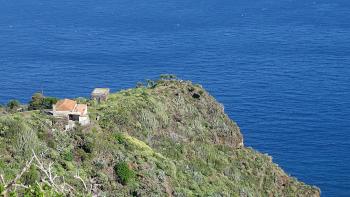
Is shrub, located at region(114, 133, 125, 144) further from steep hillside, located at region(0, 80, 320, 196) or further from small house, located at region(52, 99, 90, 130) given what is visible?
small house, located at region(52, 99, 90, 130)

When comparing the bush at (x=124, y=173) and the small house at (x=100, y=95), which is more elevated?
the small house at (x=100, y=95)

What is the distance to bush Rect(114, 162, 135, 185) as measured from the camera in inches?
1752

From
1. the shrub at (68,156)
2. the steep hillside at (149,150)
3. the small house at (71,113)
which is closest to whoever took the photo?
the steep hillside at (149,150)

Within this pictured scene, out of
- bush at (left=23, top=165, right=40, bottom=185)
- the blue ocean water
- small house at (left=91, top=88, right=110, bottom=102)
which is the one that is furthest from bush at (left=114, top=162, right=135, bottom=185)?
the blue ocean water

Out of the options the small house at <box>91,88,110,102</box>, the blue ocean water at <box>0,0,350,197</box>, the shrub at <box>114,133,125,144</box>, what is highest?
the blue ocean water at <box>0,0,350,197</box>

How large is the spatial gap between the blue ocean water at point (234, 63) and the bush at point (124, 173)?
49866mm

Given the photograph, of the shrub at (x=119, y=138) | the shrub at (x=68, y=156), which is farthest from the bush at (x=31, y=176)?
the shrub at (x=119, y=138)

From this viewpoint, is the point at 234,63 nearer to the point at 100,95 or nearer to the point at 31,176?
the point at 100,95

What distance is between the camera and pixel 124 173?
4469cm

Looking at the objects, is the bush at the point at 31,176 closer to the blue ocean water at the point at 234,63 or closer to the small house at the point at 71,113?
the small house at the point at 71,113

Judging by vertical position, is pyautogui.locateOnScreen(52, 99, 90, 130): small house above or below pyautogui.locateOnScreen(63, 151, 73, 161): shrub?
above

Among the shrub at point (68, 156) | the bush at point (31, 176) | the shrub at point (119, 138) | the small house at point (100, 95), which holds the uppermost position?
A: the small house at point (100, 95)

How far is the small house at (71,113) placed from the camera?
157 ft

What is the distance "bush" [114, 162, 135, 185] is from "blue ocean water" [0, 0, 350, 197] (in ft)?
164
